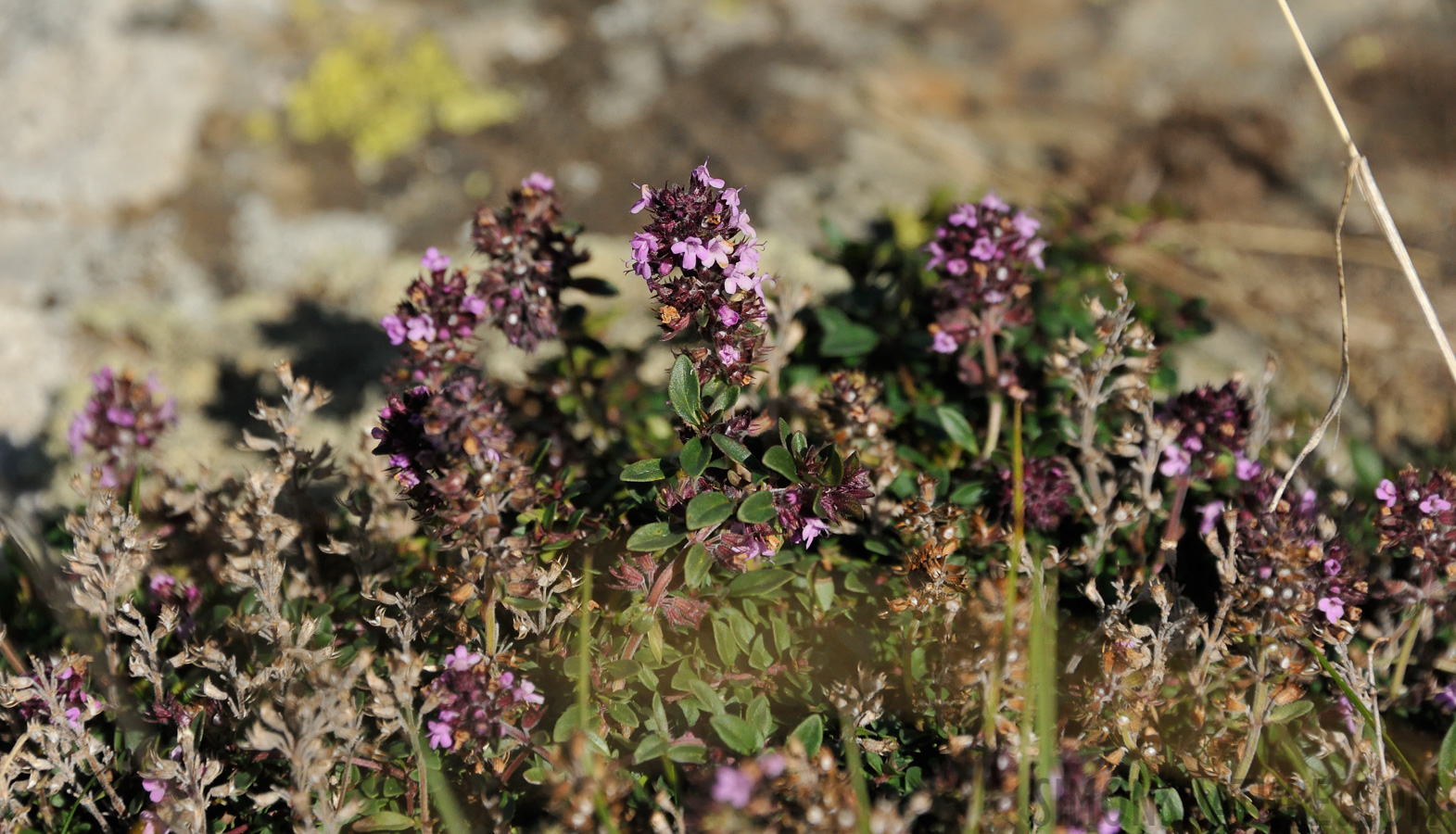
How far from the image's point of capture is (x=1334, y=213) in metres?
4.88

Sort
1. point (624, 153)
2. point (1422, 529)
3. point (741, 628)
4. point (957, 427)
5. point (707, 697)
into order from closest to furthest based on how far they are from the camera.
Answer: point (707, 697)
point (1422, 529)
point (741, 628)
point (957, 427)
point (624, 153)

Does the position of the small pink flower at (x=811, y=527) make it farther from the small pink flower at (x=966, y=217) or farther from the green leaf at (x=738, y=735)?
the small pink flower at (x=966, y=217)

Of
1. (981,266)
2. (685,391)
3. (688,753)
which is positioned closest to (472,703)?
(688,753)

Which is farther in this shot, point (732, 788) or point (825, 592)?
point (825, 592)

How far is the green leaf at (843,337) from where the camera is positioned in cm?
312

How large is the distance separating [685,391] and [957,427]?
3.63ft

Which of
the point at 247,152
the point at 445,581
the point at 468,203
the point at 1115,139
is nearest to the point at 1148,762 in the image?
the point at 445,581

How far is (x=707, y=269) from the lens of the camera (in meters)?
2.12

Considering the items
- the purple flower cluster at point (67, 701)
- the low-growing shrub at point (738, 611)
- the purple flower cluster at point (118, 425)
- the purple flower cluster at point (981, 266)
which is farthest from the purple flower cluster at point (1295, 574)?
the purple flower cluster at point (118, 425)

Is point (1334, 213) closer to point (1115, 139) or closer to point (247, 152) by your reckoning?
point (1115, 139)

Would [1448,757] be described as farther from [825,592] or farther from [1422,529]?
[825,592]

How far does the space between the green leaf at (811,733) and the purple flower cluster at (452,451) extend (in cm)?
81

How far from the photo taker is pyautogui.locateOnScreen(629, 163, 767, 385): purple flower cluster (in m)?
2.05

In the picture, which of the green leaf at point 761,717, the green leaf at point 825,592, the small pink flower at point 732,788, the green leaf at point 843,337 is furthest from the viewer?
the green leaf at point 843,337
